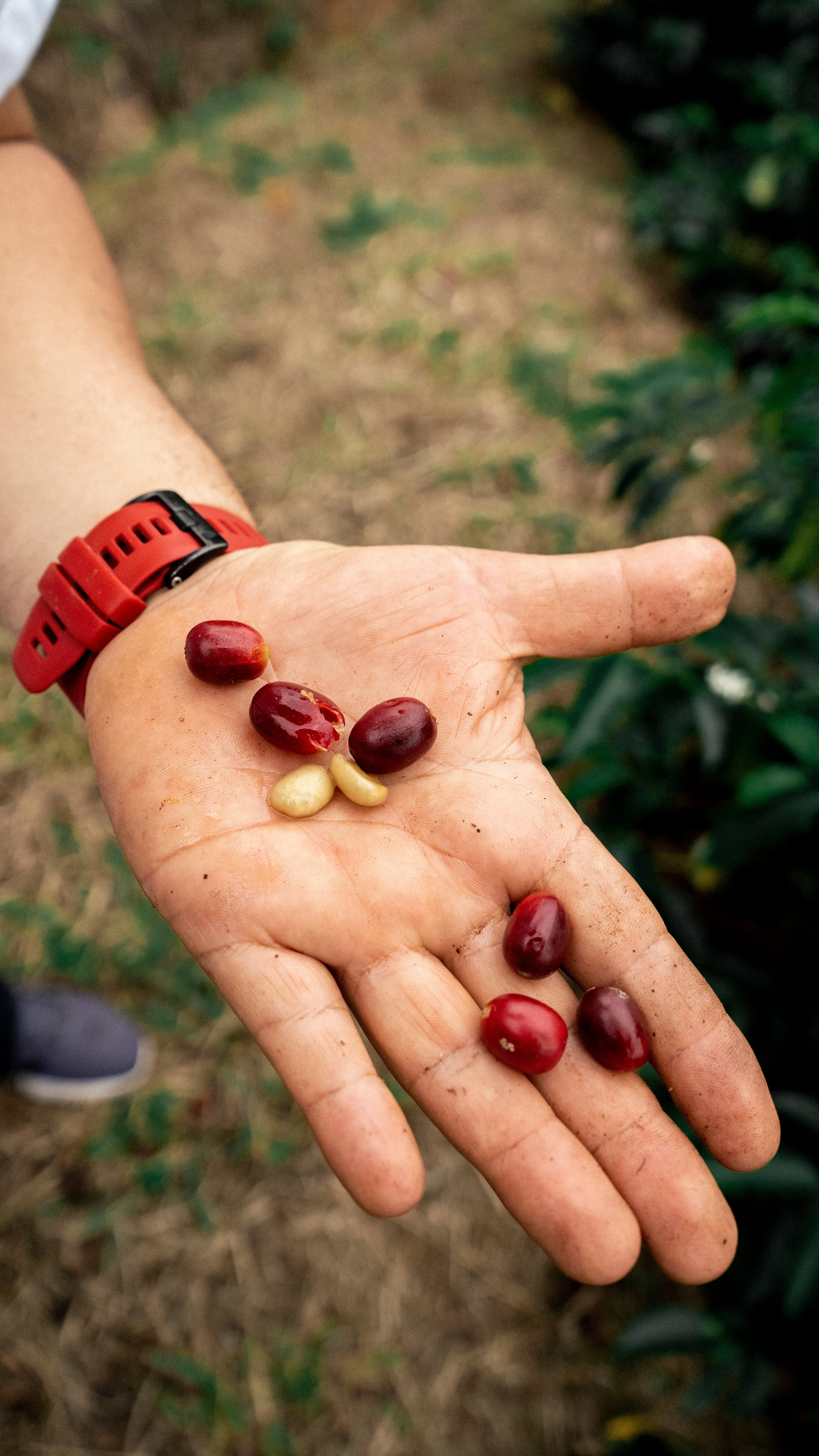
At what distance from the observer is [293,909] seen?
1.83 meters

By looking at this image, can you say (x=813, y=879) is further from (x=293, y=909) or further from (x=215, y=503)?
(x=215, y=503)

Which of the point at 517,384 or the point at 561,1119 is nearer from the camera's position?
the point at 561,1119

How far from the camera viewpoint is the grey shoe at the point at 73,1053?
3.00m

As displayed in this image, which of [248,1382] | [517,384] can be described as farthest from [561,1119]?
[517,384]

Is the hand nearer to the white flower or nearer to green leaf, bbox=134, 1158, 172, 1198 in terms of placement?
the white flower

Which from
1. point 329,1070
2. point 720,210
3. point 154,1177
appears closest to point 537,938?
point 329,1070

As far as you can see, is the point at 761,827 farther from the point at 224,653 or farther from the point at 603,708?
the point at 224,653

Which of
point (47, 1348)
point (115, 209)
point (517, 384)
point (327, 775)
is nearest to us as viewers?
point (327, 775)

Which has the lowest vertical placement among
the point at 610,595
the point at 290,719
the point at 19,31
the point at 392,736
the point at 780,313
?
the point at 780,313

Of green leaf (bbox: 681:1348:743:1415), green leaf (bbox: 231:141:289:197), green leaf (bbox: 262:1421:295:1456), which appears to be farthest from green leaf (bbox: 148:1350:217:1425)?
green leaf (bbox: 231:141:289:197)

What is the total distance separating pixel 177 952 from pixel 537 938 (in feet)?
5.91

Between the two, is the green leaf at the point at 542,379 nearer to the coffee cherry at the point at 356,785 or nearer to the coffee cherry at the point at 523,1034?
the coffee cherry at the point at 356,785

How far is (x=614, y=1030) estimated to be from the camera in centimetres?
179

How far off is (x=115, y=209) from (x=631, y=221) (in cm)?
325
